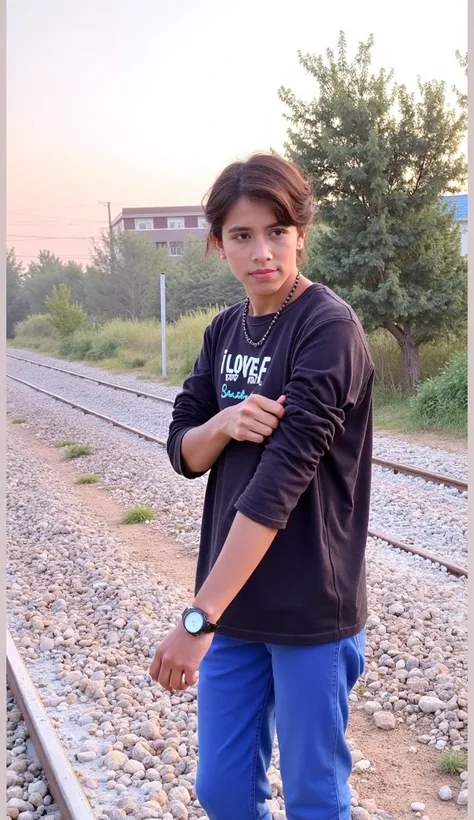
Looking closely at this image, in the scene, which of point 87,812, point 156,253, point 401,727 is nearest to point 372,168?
point 401,727

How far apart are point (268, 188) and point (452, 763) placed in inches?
100

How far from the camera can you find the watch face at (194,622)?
1.66 metres

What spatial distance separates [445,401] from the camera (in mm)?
11836

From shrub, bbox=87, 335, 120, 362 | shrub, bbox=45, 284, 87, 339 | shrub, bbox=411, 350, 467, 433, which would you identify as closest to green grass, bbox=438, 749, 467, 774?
shrub, bbox=411, 350, 467, 433

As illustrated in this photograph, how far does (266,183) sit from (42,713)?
2774 mm

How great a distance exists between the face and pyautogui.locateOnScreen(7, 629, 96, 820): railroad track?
6.58 feet

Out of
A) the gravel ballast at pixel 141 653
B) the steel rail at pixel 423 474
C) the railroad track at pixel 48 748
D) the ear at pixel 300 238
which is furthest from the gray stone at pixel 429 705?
the steel rail at pixel 423 474

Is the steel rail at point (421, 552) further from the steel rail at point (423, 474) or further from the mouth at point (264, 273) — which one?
the mouth at point (264, 273)

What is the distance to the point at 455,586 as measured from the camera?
17.6 ft

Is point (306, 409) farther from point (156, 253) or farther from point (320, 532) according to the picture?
point (156, 253)

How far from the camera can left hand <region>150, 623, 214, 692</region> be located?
1.67m

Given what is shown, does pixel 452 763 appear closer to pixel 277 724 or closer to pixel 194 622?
pixel 277 724

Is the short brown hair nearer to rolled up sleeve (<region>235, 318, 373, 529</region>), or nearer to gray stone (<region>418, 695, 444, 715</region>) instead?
rolled up sleeve (<region>235, 318, 373, 529</region>)

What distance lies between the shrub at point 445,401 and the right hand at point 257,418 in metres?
9.97
